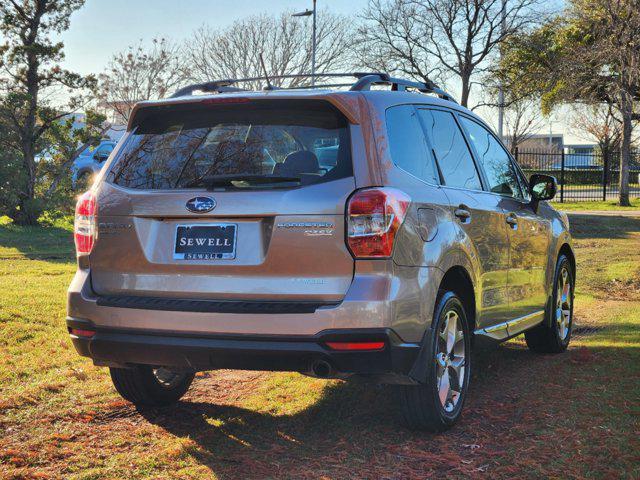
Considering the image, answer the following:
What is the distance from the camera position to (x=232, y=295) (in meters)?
4.18

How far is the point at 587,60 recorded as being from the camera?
28.9m

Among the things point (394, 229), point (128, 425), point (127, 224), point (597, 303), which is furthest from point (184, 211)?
point (597, 303)

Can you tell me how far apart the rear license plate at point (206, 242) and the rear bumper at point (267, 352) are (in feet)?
1.29

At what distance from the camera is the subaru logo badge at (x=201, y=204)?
13.9 feet

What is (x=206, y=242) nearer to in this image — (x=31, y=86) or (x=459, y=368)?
(x=459, y=368)

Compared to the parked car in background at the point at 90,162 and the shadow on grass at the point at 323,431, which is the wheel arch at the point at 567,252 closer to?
the shadow on grass at the point at 323,431

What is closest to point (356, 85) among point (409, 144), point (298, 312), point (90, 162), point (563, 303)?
point (409, 144)

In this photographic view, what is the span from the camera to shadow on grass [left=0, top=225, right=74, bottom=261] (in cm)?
1501

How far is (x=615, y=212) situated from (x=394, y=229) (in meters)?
24.5

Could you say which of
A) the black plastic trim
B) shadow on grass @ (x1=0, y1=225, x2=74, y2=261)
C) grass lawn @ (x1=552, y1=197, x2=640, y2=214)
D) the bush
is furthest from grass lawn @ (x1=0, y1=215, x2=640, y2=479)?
grass lawn @ (x1=552, y1=197, x2=640, y2=214)

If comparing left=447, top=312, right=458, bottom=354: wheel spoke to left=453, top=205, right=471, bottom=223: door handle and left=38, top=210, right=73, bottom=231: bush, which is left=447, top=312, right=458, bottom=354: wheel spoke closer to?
left=453, top=205, right=471, bottom=223: door handle

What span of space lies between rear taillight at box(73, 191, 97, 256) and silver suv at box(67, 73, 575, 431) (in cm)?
1

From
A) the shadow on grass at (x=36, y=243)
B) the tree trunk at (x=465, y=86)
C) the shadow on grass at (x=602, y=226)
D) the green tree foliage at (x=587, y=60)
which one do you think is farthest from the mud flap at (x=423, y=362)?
the tree trunk at (x=465, y=86)

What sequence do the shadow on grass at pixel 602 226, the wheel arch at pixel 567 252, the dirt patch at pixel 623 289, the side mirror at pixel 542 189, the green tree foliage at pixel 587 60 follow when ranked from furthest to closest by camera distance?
the green tree foliage at pixel 587 60 → the shadow on grass at pixel 602 226 → the dirt patch at pixel 623 289 → the wheel arch at pixel 567 252 → the side mirror at pixel 542 189
